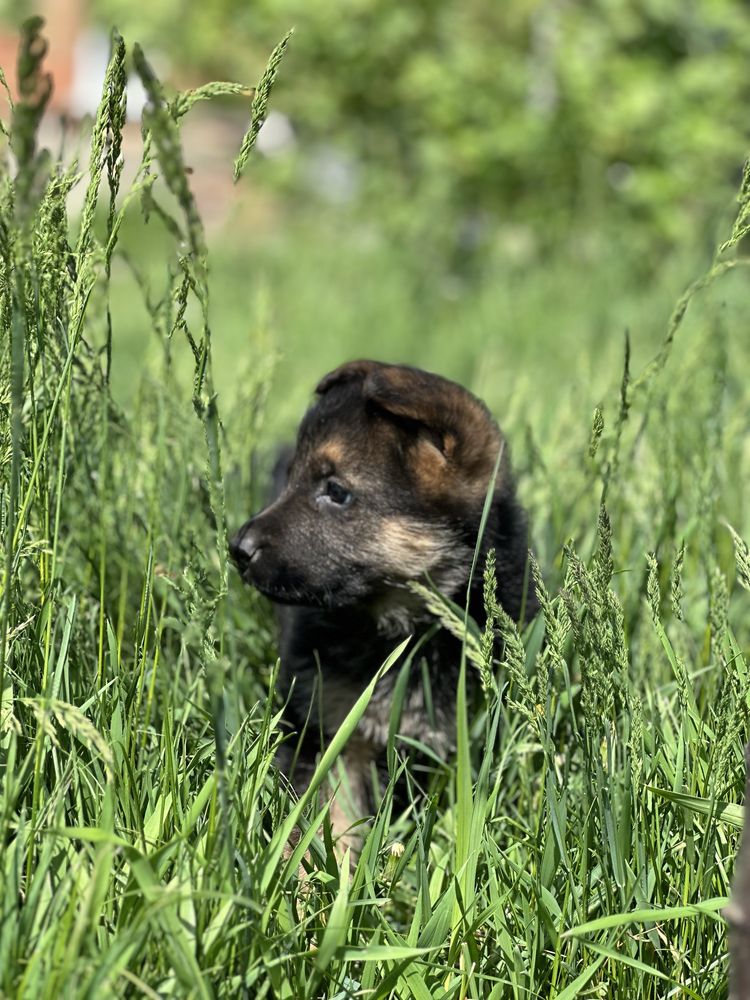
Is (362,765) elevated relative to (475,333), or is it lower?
lower

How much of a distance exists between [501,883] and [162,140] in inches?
59.5

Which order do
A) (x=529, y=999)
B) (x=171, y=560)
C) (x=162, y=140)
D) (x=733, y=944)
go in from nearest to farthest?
(x=162, y=140)
(x=733, y=944)
(x=529, y=999)
(x=171, y=560)

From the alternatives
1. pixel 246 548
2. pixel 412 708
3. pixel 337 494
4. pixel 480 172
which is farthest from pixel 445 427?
pixel 480 172

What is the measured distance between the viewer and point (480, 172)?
10.1m

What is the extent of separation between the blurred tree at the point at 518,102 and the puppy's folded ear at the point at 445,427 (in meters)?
6.58

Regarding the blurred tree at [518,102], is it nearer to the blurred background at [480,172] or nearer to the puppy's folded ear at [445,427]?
the blurred background at [480,172]

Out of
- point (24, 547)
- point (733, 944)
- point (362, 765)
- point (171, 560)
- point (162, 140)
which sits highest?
point (162, 140)

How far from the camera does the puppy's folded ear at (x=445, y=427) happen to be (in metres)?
3.13

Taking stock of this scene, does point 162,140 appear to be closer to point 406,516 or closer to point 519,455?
point 406,516

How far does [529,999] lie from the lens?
193 cm

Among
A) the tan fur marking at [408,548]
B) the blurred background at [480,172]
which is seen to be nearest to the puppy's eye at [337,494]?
the tan fur marking at [408,548]

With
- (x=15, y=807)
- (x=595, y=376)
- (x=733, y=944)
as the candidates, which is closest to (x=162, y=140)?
(x=15, y=807)

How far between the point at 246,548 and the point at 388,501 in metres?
0.43

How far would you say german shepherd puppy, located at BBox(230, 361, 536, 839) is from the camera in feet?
10.2
